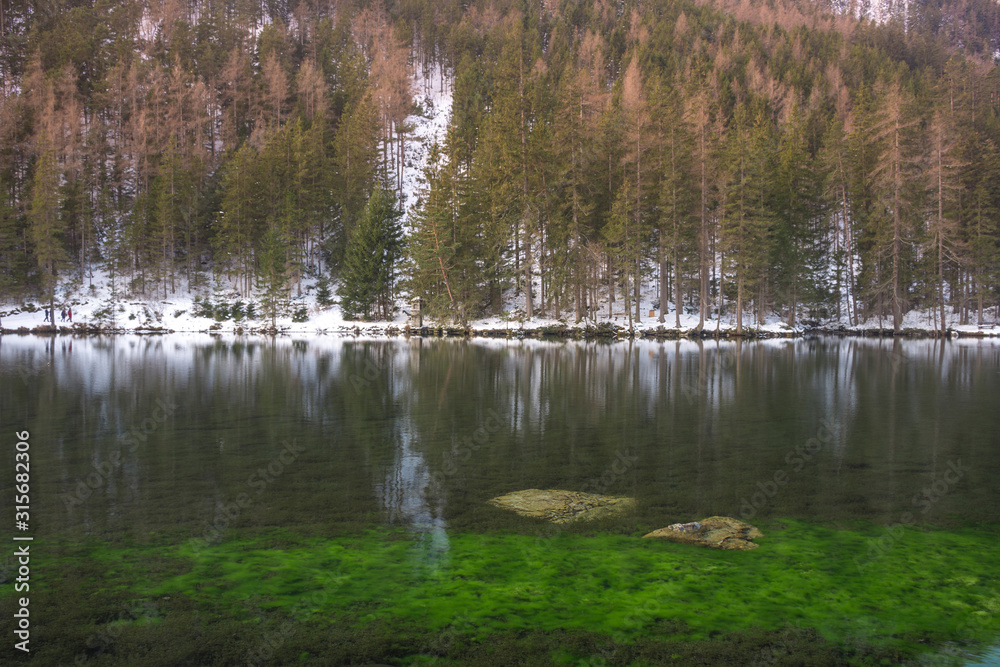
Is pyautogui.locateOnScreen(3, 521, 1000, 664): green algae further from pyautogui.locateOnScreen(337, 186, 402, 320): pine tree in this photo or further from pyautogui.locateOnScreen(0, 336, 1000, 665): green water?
pyautogui.locateOnScreen(337, 186, 402, 320): pine tree

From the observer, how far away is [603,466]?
10.5 m

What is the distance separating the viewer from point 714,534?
279 inches

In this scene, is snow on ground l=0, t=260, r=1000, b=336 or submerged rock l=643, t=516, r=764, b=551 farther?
snow on ground l=0, t=260, r=1000, b=336

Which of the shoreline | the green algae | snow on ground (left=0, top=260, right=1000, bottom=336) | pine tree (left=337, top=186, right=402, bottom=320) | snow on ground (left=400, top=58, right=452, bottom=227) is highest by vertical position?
snow on ground (left=400, top=58, right=452, bottom=227)

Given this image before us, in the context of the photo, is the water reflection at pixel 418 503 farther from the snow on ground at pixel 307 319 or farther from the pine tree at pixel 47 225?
the pine tree at pixel 47 225

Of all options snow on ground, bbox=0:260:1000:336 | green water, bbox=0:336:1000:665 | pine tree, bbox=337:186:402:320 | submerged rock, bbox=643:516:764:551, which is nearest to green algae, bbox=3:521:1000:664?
green water, bbox=0:336:1000:665

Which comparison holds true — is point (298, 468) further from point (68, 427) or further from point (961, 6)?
point (961, 6)

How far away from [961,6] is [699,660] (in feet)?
649

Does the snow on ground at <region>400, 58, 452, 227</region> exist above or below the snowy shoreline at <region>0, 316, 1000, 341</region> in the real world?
above

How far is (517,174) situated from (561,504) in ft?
157

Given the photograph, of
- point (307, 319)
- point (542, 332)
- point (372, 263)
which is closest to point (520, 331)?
point (542, 332)

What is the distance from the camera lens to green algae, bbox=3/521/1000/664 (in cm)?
501

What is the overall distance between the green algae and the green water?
0.09 feet

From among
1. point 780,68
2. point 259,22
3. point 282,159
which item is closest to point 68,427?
point 282,159
